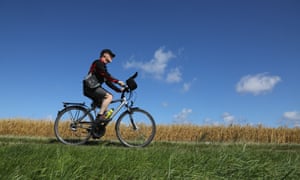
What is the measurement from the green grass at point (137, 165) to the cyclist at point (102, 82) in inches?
110

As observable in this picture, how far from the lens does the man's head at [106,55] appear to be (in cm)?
974

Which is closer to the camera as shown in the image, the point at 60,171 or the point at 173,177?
the point at 60,171

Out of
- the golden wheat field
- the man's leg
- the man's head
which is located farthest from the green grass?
the golden wheat field

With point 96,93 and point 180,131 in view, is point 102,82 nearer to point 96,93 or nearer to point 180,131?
point 96,93

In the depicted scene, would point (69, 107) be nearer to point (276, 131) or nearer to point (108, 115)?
point (108, 115)

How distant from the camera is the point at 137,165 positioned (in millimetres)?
6082

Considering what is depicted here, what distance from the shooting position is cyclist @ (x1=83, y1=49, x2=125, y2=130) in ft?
31.2

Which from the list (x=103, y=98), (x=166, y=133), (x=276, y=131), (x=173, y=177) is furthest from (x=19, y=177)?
(x=276, y=131)

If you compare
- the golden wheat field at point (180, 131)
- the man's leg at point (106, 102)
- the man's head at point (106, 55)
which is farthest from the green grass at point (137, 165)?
the golden wheat field at point (180, 131)

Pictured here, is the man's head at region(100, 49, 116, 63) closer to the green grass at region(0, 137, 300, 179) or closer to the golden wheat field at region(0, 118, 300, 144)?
the green grass at region(0, 137, 300, 179)

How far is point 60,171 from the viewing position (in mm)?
5266

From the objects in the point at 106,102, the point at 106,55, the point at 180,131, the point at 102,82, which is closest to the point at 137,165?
the point at 106,102

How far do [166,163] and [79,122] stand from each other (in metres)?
4.38

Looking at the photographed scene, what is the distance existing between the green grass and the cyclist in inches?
110
